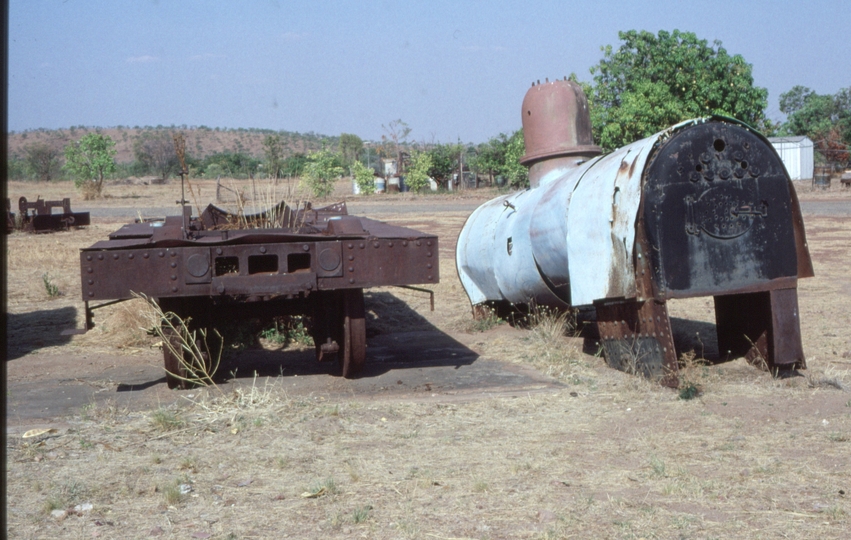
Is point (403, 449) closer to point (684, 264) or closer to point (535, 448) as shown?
point (535, 448)

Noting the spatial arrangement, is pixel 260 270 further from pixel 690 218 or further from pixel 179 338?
pixel 690 218

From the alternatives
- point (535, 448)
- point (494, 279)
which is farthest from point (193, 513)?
point (494, 279)

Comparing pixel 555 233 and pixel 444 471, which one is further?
pixel 555 233

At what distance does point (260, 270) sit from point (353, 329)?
71cm

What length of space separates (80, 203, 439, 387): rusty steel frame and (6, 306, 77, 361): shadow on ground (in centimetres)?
224

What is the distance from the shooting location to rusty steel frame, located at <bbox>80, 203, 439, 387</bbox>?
4969 mm

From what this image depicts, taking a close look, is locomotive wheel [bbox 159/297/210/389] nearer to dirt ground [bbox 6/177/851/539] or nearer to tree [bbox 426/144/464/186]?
dirt ground [bbox 6/177/851/539]

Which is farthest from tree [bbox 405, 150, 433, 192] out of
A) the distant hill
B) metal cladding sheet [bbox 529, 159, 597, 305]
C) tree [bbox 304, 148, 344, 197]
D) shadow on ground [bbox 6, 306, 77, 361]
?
the distant hill

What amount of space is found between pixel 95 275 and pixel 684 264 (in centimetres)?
357

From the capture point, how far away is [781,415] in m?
4.70

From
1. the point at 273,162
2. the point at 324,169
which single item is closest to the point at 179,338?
the point at 273,162

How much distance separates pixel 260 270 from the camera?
18.0 ft

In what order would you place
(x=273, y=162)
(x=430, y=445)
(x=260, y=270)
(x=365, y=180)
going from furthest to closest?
(x=365, y=180), (x=273, y=162), (x=260, y=270), (x=430, y=445)

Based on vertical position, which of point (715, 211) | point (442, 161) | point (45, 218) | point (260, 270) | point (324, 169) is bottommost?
point (260, 270)
